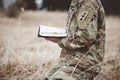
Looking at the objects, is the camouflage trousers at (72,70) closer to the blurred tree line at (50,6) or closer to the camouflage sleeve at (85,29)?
the camouflage sleeve at (85,29)

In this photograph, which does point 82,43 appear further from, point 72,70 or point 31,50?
point 31,50

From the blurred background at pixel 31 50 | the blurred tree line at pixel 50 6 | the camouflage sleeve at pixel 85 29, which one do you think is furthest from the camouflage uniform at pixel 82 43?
the blurred tree line at pixel 50 6

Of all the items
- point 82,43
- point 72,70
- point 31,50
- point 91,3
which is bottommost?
point 31,50

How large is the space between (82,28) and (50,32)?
0.68ft

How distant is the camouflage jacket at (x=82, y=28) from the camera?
2211mm

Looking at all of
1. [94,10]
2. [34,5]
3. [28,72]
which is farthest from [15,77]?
[34,5]

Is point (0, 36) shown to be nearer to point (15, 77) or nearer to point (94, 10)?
point (15, 77)

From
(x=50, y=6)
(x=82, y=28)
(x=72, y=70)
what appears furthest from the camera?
(x=50, y=6)

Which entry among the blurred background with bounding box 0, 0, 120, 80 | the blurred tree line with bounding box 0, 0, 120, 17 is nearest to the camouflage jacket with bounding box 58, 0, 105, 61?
the blurred background with bounding box 0, 0, 120, 80

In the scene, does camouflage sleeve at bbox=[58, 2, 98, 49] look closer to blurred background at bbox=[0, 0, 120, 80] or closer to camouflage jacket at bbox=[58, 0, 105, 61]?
camouflage jacket at bbox=[58, 0, 105, 61]

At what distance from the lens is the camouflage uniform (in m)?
2.22

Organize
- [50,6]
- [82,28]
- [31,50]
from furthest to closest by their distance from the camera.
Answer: [50,6] → [31,50] → [82,28]

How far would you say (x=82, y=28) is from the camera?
220 cm

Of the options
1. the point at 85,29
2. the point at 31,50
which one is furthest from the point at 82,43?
the point at 31,50
